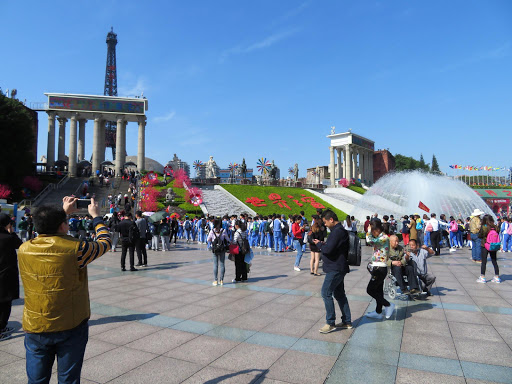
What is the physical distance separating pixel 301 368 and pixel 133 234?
8.53 meters

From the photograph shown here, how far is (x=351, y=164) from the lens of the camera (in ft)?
246

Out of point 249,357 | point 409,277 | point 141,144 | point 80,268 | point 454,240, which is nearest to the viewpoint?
point 80,268

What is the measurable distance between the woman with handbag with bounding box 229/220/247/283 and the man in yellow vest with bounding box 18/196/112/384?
6.22 metres

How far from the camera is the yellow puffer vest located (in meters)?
2.59

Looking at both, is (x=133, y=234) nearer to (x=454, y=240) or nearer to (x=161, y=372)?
(x=161, y=372)

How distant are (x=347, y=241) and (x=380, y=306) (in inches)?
56.3

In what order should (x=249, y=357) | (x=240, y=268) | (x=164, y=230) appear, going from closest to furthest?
(x=249, y=357), (x=240, y=268), (x=164, y=230)

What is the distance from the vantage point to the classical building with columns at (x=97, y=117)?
4891 centimetres

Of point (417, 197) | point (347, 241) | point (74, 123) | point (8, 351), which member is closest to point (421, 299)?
point (347, 241)

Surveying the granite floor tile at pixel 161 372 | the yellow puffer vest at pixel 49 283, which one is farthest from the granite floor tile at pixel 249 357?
the yellow puffer vest at pixel 49 283

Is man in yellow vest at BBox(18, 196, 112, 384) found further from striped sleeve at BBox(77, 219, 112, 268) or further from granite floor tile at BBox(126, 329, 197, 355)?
granite floor tile at BBox(126, 329, 197, 355)

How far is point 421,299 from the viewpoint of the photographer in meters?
7.41

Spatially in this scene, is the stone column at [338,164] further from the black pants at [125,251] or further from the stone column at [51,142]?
the black pants at [125,251]

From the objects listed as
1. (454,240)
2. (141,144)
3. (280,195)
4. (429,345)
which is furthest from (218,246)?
(141,144)
